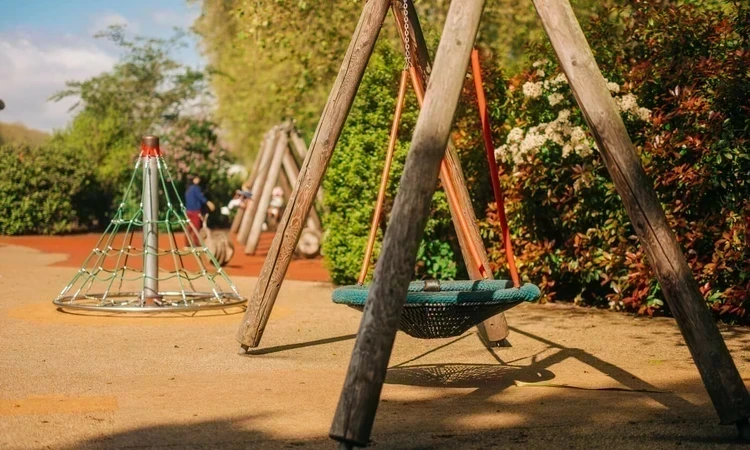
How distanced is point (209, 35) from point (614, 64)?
81.4ft

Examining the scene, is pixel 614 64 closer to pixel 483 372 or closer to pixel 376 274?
pixel 483 372

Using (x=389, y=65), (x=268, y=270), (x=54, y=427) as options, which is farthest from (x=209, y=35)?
(x=54, y=427)

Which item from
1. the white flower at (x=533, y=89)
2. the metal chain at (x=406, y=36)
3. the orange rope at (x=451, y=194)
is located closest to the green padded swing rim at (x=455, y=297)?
the orange rope at (x=451, y=194)

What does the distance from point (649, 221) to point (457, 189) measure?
296 cm

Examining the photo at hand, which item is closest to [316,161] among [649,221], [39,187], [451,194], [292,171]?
[451,194]

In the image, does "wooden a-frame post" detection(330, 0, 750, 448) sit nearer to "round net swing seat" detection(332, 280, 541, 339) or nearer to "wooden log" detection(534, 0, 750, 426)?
"wooden log" detection(534, 0, 750, 426)

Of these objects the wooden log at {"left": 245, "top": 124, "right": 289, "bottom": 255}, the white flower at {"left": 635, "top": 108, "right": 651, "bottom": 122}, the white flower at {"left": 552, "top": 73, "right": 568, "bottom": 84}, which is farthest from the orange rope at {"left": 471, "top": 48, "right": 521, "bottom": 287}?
the wooden log at {"left": 245, "top": 124, "right": 289, "bottom": 255}

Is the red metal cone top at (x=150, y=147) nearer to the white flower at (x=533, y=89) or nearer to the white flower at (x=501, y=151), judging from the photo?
the white flower at (x=501, y=151)

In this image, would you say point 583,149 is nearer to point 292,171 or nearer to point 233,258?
point 233,258

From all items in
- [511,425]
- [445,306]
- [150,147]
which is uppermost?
[150,147]

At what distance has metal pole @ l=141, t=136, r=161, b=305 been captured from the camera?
436 inches

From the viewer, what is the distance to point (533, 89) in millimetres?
10938

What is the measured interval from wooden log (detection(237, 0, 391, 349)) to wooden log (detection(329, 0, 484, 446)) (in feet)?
7.38

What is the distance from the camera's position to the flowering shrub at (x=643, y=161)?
9.53 m
